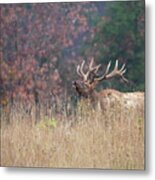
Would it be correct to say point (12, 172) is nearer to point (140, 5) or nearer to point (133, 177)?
point (133, 177)

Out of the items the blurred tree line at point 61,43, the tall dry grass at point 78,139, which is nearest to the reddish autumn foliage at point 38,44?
the blurred tree line at point 61,43

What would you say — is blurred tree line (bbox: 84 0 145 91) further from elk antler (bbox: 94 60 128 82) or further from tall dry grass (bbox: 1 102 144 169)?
tall dry grass (bbox: 1 102 144 169)

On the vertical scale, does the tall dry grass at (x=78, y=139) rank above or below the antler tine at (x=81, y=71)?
below

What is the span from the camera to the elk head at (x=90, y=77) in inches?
106

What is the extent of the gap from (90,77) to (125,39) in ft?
0.80

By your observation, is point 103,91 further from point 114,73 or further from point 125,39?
point 125,39

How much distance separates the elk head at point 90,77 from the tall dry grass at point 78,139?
0.06 metres

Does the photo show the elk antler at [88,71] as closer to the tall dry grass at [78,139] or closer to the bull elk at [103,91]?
the bull elk at [103,91]

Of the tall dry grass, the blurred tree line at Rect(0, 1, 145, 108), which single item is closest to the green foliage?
the blurred tree line at Rect(0, 1, 145, 108)

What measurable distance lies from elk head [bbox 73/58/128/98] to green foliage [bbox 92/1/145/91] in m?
0.03

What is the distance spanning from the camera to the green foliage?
105 inches

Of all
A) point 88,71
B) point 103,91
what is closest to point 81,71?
point 88,71

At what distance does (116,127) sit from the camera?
271 cm

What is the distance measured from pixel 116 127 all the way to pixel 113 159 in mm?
152
